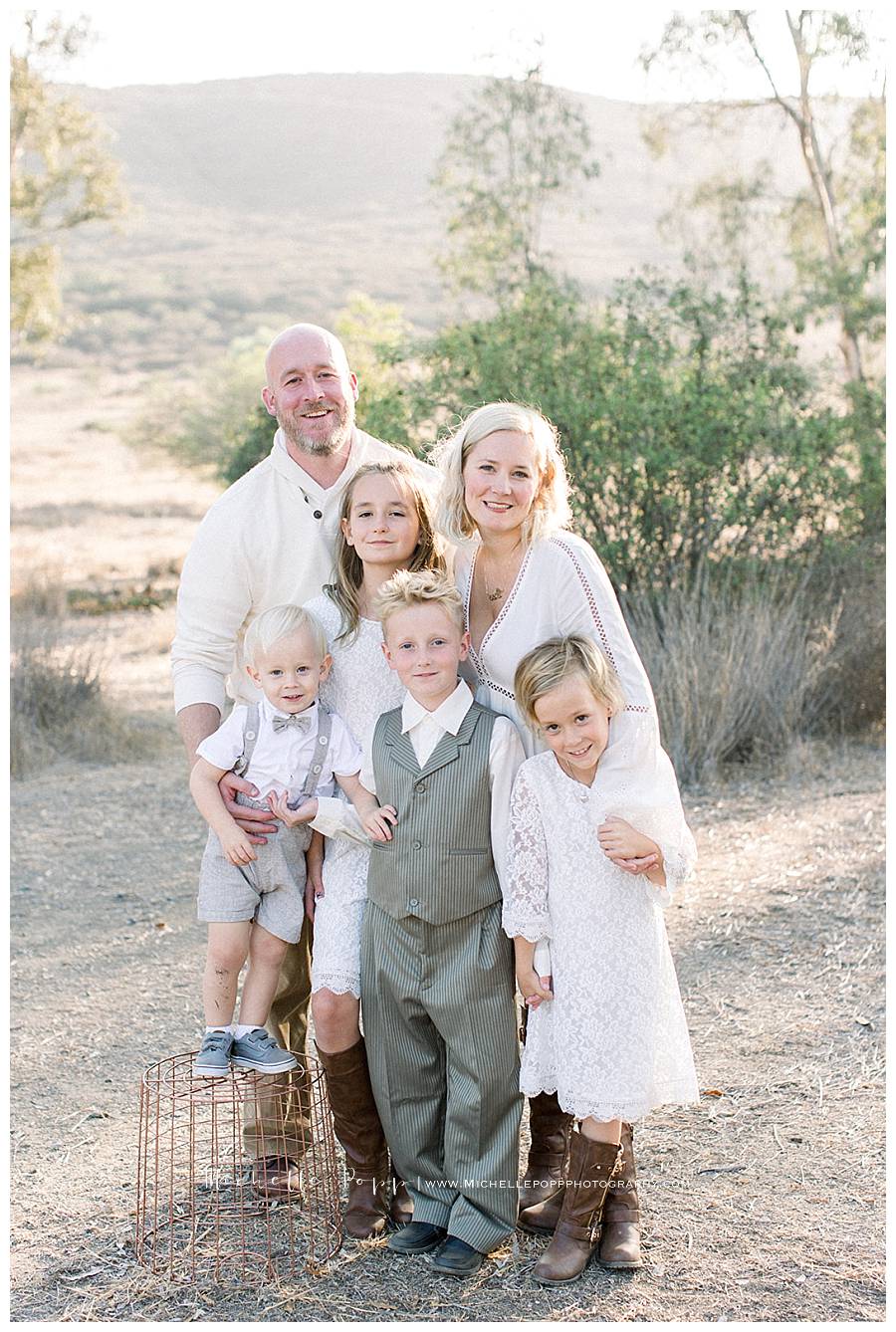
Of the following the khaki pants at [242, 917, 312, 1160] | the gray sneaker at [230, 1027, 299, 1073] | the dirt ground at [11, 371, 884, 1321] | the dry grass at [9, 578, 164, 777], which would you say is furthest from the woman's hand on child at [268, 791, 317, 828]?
the dry grass at [9, 578, 164, 777]

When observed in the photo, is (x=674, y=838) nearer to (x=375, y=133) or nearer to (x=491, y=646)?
(x=491, y=646)

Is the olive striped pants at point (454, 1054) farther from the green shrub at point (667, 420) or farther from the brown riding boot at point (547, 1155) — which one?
the green shrub at point (667, 420)

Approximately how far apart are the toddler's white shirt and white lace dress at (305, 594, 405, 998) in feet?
0.18

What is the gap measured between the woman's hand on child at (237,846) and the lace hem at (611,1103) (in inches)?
31.0

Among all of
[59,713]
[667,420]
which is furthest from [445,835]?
[59,713]

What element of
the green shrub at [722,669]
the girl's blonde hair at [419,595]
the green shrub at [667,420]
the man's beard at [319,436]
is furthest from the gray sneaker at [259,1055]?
the green shrub at [667,420]

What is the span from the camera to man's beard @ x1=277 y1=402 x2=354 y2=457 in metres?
3.60

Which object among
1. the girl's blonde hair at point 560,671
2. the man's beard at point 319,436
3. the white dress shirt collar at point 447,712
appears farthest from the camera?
the man's beard at point 319,436

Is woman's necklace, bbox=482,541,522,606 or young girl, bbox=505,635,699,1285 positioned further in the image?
woman's necklace, bbox=482,541,522,606

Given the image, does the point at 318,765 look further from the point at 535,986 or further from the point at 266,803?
the point at 535,986

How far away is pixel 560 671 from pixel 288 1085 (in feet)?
4.05

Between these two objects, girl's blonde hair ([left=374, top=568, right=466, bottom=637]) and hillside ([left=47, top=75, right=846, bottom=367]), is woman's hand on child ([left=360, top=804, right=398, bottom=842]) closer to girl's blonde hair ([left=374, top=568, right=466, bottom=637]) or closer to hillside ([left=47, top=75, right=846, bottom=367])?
girl's blonde hair ([left=374, top=568, right=466, bottom=637])

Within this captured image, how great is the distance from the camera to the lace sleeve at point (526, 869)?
→ 301 cm

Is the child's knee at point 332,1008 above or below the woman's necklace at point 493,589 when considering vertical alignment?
below
